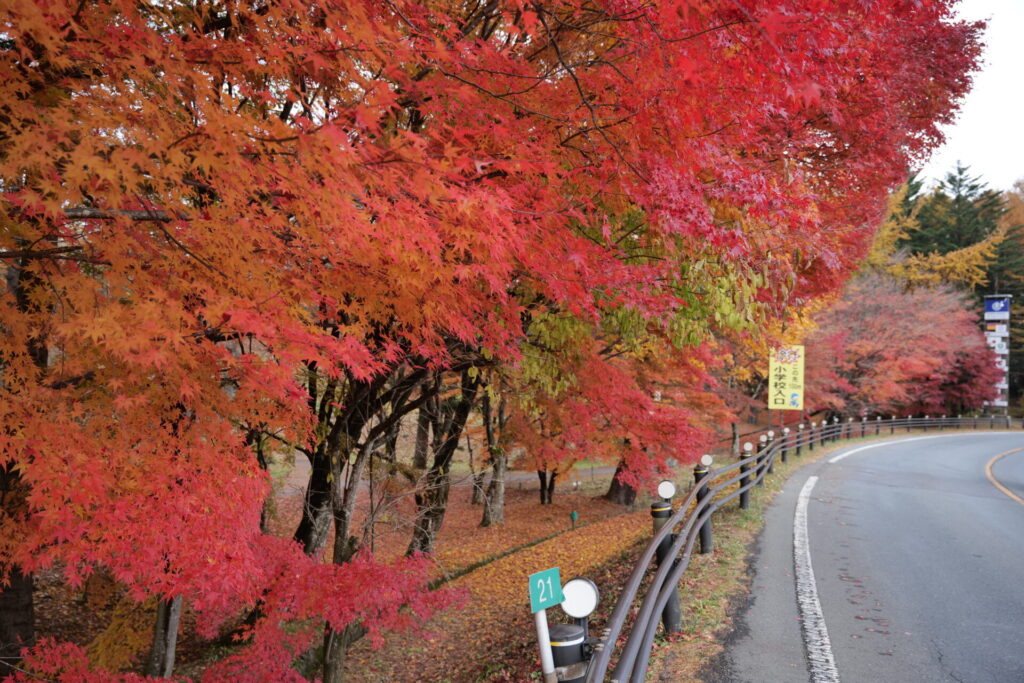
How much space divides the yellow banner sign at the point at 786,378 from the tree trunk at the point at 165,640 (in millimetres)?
15742

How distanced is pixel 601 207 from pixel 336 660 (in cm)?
574

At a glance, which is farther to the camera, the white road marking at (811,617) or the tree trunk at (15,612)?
the tree trunk at (15,612)

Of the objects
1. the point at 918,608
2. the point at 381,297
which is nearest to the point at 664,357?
the point at 918,608

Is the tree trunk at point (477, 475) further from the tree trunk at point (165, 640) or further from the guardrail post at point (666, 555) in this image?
the guardrail post at point (666, 555)

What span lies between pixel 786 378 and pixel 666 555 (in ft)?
50.0

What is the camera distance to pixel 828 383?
24562 millimetres

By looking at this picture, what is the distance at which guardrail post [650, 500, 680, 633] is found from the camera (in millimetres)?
4598

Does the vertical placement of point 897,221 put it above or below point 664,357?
above

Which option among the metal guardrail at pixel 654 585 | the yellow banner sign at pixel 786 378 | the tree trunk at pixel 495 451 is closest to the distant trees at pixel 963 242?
the yellow banner sign at pixel 786 378

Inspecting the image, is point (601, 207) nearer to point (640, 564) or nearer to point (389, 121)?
point (389, 121)

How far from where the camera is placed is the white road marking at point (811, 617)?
4.00 meters

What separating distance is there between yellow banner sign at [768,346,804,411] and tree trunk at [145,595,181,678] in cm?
1574

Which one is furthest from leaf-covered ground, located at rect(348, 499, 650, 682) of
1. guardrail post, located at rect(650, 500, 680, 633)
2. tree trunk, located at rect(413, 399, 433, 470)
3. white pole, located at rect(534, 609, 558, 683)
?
tree trunk, located at rect(413, 399, 433, 470)

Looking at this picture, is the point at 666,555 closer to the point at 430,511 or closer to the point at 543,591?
the point at 543,591
